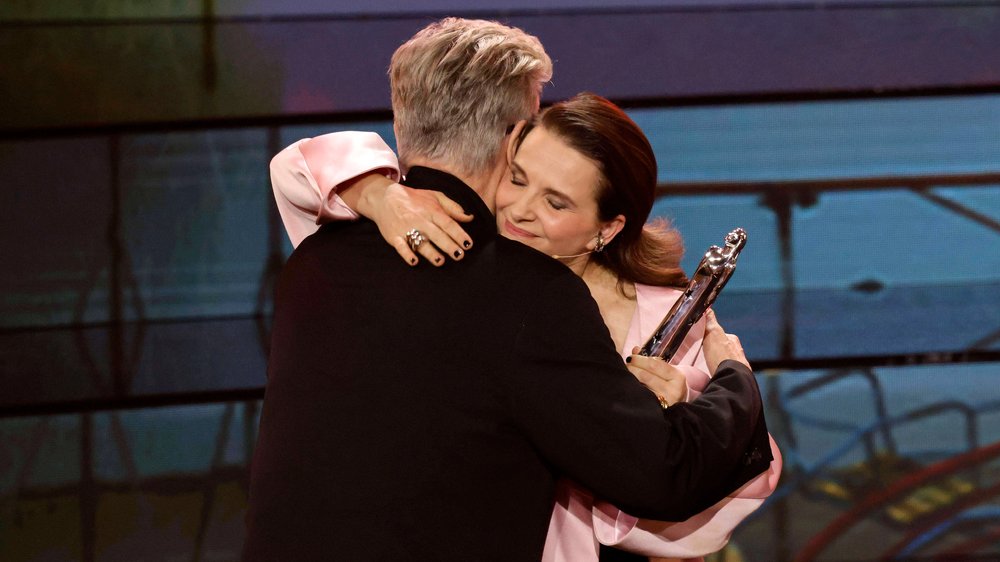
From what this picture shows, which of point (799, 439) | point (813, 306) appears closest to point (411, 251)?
point (799, 439)

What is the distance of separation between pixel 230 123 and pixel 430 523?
3.66 meters

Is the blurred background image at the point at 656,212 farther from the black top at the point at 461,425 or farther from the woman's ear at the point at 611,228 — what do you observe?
the black top at the point at 461,425

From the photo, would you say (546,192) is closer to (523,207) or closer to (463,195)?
(523,207)

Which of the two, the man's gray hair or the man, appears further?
the man's gray hair

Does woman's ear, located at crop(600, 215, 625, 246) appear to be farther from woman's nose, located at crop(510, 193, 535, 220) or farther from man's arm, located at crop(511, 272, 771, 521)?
man's arm, located at crop(511, 272, 771, 521)

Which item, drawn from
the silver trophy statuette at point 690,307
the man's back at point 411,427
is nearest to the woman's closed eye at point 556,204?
the silver trophy statuette at point 690,307

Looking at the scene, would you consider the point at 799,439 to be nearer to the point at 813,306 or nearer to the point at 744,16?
the point at 813,306

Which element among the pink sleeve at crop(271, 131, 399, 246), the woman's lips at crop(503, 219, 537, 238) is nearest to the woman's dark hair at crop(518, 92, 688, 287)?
the woman's lips at crop(503, 219, 537, 238)

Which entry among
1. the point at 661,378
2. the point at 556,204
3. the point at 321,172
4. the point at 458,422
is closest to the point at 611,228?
the point at 556,204

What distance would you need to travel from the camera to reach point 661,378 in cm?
154

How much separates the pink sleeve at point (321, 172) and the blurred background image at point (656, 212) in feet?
4.42

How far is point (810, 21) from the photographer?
18.2 feet

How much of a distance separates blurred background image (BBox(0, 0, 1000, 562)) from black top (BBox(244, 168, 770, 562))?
1.49 metres

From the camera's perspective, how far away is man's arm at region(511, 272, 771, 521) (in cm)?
134
